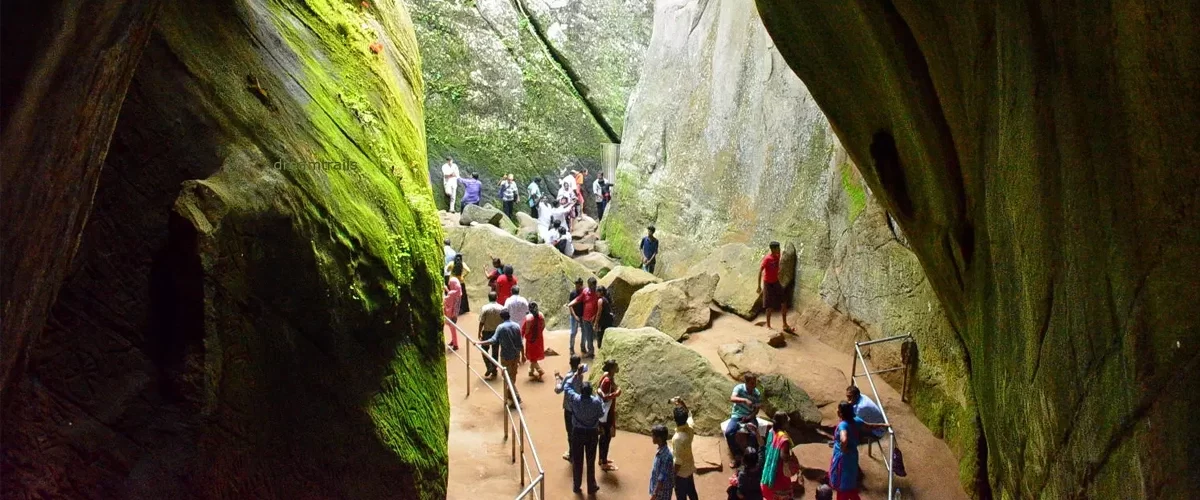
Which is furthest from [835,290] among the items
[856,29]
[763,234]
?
→ [856,29]

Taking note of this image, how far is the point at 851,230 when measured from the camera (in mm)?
13250

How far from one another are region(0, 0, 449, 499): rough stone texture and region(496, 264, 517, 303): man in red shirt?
586 cm

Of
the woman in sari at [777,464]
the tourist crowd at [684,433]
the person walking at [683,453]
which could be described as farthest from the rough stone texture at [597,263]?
the woman in sari at [777,464]

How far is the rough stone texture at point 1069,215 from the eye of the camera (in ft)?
12.8

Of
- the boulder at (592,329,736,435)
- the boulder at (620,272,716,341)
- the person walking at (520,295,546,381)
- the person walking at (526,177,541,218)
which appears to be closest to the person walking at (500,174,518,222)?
the person walking at (526,177,541,218)

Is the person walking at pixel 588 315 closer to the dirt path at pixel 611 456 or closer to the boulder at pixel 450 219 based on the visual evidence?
the dirt path at pixel 611 456

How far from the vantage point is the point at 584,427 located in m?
9.06

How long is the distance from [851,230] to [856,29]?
20.7 ft

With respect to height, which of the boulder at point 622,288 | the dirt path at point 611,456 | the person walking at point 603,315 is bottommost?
the dirt path at point 611,456

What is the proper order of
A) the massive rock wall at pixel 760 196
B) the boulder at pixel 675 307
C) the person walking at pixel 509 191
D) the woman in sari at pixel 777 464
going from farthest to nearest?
1. the person walking at pixel 509 191
2. the boulder at pixel 675 307
3. the massive rock wall at pixel 760 196
4. the woman in sari at pixel 777 464

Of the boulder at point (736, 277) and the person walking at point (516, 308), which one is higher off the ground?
the boulder at point (736, 277)

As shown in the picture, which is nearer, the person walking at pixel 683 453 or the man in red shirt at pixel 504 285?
the person walking at pixel 683 453

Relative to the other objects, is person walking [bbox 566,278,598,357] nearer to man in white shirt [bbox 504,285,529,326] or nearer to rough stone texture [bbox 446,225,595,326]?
man in white shirt [bbox 504,285,529,326]

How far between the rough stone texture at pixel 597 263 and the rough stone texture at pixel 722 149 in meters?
0.88
